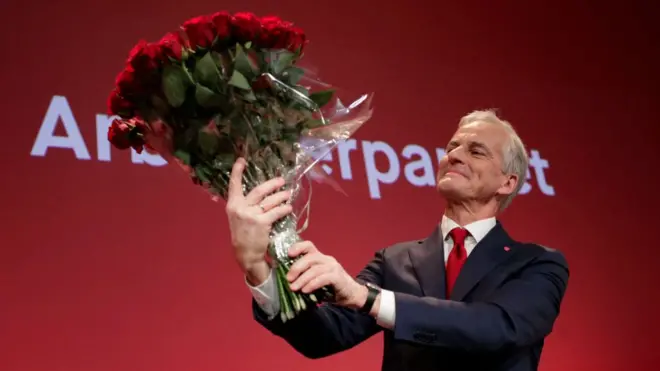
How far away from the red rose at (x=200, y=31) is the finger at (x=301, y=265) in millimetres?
411

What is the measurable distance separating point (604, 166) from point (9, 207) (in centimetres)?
300

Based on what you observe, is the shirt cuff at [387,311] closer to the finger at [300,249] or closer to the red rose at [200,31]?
the finger at [300,249]

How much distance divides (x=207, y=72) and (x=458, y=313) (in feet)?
2.19

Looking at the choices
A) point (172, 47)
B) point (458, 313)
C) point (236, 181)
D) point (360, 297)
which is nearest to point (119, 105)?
point (172, 47)

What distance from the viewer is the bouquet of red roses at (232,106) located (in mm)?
1282

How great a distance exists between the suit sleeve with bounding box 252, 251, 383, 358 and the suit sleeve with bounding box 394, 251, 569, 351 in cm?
22

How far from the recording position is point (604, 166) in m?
4.04

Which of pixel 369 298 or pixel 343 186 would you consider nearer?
pixel 369 298

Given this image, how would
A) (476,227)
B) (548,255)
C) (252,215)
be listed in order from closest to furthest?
(252,215) < (548,255) < (476,227)

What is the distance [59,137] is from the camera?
2.65 meters

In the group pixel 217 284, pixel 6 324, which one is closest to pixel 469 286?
pixel 217 284

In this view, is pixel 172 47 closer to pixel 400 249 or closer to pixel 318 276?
pixel 318 276

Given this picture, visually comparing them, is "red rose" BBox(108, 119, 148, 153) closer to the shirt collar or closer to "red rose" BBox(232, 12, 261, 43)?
"red rose" BBox(232, 12, 261, 43)

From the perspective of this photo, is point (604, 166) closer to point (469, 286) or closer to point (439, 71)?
point (439, 71)
